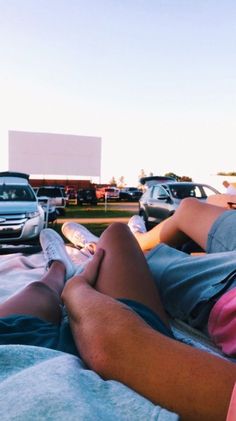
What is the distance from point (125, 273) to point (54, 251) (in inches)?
42.0

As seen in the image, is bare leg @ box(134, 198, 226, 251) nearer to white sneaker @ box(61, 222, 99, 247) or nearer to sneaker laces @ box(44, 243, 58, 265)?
sneaker laces @ box(44, 243, 58, 265)

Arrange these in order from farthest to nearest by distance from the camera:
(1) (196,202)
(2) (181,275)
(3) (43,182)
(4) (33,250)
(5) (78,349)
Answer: (3) (43,182)
(4) (33,250)
(1) (196,202)
(2) (181,275)
(5) (78,349)

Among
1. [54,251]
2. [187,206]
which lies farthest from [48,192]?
[187,206]

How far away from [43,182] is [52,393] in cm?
3327

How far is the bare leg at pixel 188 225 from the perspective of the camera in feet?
6.48

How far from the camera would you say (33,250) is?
159 inches

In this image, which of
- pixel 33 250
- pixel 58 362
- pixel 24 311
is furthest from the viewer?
pixel 33 250

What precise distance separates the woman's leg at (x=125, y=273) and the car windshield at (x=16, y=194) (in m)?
7.21

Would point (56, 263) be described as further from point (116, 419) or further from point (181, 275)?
point (116, 419)

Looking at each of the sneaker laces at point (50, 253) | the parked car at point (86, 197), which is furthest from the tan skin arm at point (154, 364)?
the parked car at point (86, 197)

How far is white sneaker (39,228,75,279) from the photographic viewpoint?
86.4 inches

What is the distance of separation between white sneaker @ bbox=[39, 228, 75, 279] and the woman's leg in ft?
1.94

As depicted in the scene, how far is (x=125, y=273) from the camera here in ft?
4.65

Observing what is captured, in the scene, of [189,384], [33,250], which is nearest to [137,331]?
[189,384]
